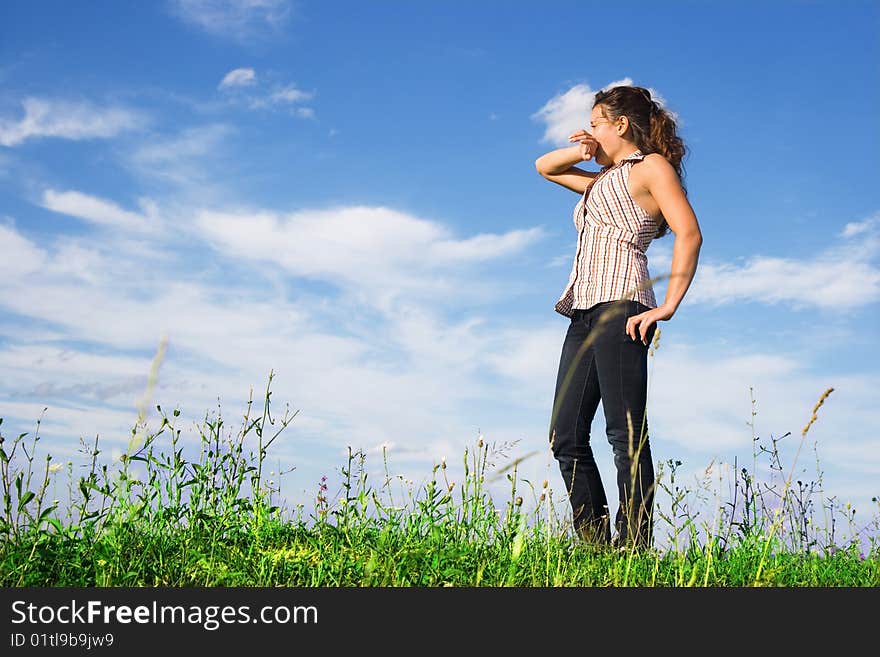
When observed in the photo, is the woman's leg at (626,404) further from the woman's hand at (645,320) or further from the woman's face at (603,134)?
the woman's face at (603,134)

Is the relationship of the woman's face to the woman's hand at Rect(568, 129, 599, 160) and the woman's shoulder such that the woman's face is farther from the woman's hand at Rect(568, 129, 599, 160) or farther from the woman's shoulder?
the woman's shoulder

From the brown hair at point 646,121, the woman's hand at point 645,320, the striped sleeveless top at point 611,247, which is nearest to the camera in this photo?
the woman's hand at point 645,320

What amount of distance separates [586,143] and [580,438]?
1923 millimetres

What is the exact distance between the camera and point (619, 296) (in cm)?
477

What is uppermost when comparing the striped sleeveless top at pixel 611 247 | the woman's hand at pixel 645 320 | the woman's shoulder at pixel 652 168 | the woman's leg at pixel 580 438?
the woman's shoulder at pixel 652 168

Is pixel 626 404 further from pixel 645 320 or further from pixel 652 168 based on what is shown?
pixel 652 168

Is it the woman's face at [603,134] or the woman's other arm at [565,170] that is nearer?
the woman's face at [603,134]

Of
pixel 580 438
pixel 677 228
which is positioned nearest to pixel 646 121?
pixel 677 228

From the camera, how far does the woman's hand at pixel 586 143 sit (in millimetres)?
5406

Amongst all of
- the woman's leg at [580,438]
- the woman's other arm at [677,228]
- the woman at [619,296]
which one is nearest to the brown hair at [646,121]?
the woman at [619,296]

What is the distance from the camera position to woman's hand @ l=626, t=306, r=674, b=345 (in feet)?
15.1

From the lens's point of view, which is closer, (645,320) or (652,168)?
(645,320)

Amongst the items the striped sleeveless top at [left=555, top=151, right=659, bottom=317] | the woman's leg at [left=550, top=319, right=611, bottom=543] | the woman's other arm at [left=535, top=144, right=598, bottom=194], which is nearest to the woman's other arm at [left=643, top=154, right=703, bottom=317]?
the striped sleeveless top at [left=555, top=151, right=659, bottom=317]

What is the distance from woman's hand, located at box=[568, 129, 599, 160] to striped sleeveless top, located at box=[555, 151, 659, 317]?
0.28 metres
